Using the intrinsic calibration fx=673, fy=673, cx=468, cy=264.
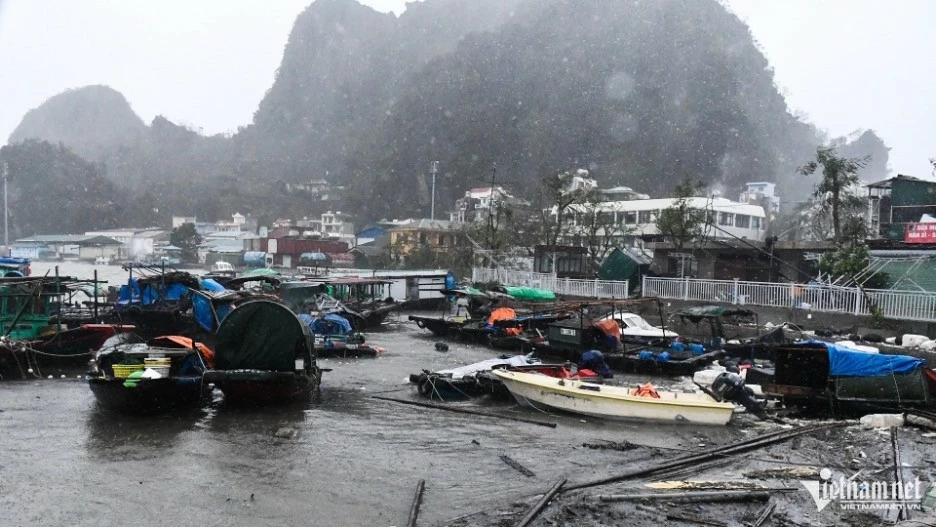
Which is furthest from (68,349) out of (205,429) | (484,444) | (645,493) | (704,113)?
(704,113)

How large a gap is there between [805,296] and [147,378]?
19.5 meters

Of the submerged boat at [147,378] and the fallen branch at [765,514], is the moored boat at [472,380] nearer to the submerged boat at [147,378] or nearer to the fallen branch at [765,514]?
the submerged boat at [147,378]

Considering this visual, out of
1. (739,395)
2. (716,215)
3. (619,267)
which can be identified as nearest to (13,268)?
(739,395)

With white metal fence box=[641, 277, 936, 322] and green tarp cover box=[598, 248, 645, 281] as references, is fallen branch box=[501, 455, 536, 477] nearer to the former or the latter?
white metal fence box=[641, 277, 936, 322]

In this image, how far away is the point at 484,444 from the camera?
11.4 metres

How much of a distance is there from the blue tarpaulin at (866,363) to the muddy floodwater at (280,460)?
2534 mm

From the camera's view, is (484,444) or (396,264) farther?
(396,264)

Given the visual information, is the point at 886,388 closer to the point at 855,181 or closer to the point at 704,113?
the point at 855,181

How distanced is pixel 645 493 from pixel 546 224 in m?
32.2

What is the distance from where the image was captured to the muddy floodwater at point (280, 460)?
844 centimetres

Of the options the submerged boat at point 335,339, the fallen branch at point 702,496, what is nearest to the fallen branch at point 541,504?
the fallen branch at point 702,496

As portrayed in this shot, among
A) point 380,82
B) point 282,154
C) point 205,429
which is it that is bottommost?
point 205,429

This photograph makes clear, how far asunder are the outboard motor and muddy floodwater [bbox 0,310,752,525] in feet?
3.06

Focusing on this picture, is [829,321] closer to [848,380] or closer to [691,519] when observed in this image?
[848,380]
